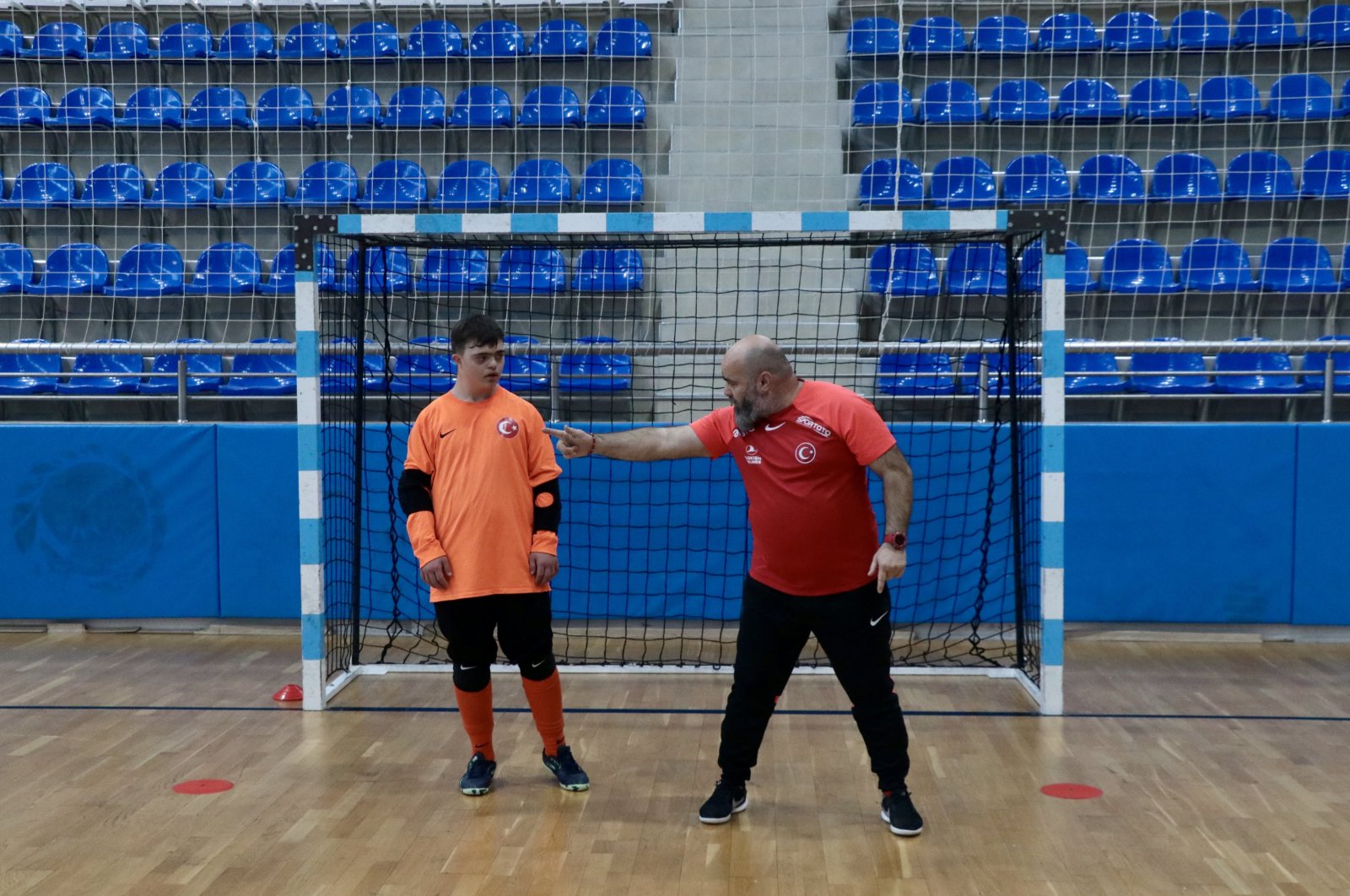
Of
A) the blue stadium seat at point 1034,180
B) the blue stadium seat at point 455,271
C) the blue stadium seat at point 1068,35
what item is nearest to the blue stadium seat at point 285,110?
the blue stadium seat at point 455,271

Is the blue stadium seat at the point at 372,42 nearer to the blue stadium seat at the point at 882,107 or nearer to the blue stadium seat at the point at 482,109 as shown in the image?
the blue stadium seat at the point at 482,109

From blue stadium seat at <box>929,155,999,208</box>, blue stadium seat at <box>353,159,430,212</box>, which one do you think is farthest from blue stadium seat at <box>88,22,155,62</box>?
blue stadium seat at <box>929,155,999,208</box>

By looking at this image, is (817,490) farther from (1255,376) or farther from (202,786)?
(1255,376)

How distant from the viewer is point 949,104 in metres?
10.8

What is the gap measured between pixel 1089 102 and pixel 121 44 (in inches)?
359

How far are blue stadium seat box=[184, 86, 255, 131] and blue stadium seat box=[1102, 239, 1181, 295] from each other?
25.6 ft

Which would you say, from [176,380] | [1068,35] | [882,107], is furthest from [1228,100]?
[176,380]

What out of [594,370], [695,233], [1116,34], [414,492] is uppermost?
[1116,34]

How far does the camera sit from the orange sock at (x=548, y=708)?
4.98 metres

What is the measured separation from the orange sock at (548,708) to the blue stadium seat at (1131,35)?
347 inches

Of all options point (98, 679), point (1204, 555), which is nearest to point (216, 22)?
point (98, 679)

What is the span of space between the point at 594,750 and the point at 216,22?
9.62 meters

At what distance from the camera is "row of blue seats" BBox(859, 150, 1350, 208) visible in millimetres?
10477

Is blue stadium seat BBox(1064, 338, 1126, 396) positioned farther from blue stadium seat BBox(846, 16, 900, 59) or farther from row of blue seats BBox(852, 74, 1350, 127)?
blue stadium seat BBox(846, 16, 900, 59)
